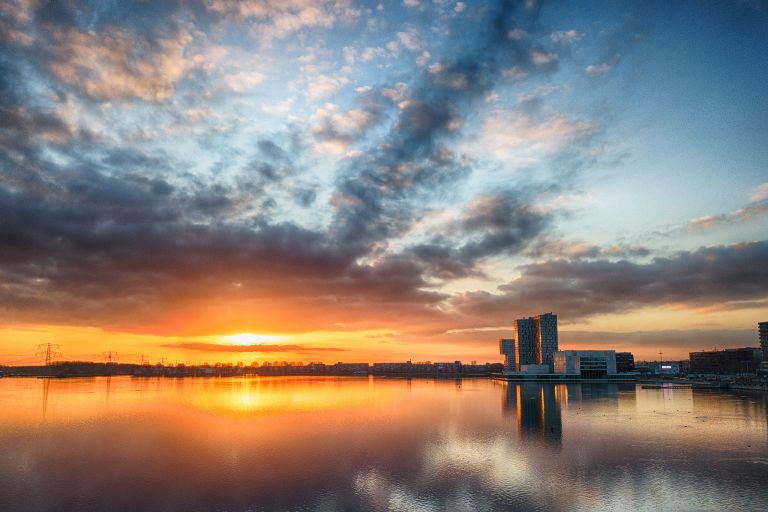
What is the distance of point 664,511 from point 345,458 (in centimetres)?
4220

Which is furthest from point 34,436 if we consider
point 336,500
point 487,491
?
point 487,491

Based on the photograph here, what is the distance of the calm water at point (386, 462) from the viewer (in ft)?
170

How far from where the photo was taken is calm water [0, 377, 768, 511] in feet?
170

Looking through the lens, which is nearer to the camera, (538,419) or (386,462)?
(386,462)

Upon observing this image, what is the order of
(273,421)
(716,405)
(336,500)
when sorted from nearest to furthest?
(336,500) < (273,421) < (716,405)

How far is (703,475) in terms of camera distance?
6131cm

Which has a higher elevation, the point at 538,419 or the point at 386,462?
the point at 386,462

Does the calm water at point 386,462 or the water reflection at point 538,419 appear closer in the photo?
the calm water at point 386,462

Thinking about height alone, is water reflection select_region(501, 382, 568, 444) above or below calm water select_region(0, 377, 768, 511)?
below

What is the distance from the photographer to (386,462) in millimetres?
70312

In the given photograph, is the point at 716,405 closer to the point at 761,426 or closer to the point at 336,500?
the point at 761,426

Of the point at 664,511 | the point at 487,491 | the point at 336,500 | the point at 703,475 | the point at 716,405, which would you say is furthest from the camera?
the point at 716,405

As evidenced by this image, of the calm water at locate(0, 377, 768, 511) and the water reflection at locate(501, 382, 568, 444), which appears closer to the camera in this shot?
the calm water at locate(0, 377, 768, 511)

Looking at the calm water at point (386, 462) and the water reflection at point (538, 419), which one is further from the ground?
the calm water at point (386, 462)
